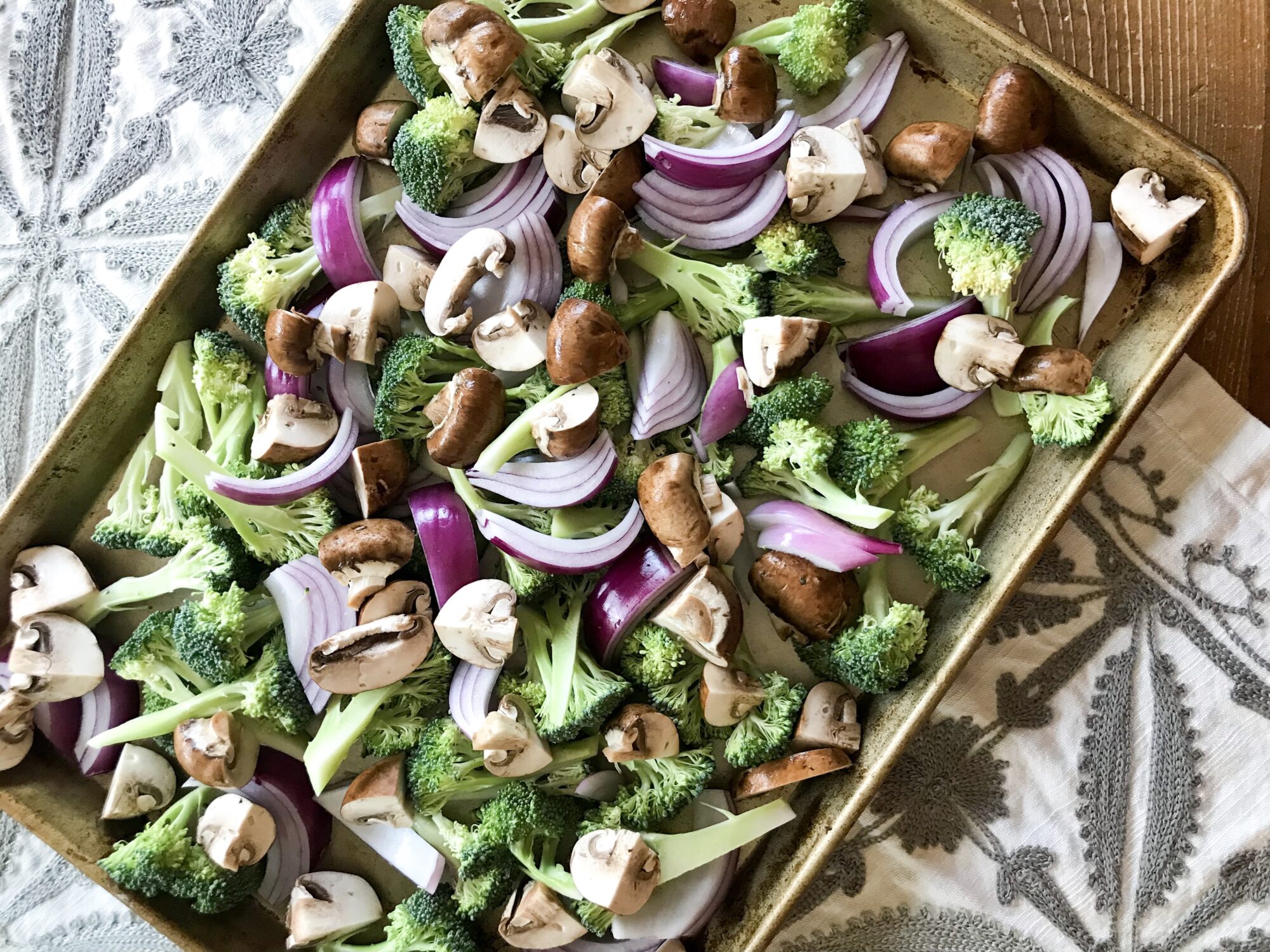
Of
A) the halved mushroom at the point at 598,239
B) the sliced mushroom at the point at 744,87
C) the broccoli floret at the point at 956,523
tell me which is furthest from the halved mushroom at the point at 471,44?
the broccoli floret at the point at 956,523

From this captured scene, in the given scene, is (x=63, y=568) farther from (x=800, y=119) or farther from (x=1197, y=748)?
(x=1197, y=748)

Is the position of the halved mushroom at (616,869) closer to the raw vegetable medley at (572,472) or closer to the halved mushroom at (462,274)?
the raw vegetable medley at (572,472)

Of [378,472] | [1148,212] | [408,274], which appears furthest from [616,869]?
[1148,212]

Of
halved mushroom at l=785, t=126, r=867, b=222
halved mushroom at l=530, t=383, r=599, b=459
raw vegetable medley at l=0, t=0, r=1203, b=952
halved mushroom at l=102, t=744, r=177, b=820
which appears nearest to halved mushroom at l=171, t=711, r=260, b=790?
raw vegetable medley at l=0, t=0, r=1203, b=952

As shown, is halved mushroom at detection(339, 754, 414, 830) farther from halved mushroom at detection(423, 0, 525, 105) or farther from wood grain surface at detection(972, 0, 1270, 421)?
wood grain surface at detection(972, 0, 1270, 421)

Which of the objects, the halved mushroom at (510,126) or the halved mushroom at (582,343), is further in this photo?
the halved mushroom at (510,126)

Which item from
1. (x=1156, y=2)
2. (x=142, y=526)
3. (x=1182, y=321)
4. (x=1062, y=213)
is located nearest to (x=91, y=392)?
(x=142, y=526)
